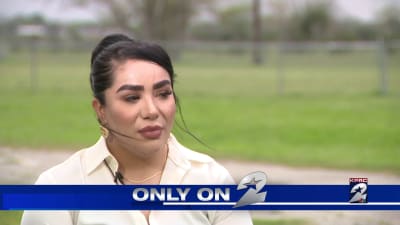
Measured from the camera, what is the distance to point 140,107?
1.75m

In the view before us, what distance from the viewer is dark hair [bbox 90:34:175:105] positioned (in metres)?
1.72

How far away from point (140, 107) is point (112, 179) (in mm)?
202

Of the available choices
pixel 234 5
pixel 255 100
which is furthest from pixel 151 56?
pixel 255 100

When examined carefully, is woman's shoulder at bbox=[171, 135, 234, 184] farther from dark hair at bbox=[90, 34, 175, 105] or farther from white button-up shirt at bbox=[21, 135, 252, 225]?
dark hair at bbox=[90, 34, 175, 105]

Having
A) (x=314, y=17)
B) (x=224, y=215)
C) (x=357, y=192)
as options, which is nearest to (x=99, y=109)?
(x=224, y=215)

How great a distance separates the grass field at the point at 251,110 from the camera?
719 centimetres

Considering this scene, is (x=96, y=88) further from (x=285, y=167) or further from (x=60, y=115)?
(x=60, y=115)

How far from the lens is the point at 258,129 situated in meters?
9.05

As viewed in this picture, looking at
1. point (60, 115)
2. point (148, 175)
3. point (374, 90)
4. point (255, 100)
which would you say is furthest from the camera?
point (374, 90)

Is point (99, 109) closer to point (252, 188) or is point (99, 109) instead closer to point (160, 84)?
point (160, 84)

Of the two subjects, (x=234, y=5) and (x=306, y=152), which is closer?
(x=234, y=5)

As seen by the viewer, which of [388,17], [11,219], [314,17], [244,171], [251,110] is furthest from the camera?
[251,110]

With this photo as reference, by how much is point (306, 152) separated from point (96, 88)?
5.64 m

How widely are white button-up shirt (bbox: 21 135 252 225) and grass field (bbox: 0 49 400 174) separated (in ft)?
4.28
